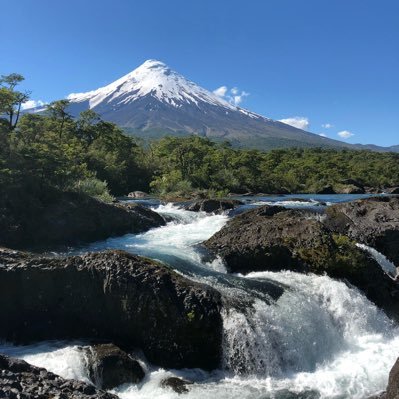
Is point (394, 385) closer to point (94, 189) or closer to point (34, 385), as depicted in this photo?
point (34, 385)

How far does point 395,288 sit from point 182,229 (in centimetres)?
963

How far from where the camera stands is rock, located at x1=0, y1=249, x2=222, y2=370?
989 centimetres

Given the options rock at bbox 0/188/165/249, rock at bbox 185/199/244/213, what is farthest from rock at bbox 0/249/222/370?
rock at bbox 185/199/244/213

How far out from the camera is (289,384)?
9.30 meters

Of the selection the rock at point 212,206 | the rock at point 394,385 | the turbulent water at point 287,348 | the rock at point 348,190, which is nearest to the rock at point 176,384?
the turbulent water at point 287,348

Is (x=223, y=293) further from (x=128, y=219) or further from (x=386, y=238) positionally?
(x=128, y=219)

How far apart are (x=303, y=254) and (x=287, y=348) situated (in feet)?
14.1

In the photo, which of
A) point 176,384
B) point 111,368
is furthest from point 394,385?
point 111,368

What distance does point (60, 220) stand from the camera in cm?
1803

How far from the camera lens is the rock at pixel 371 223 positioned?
16.3m

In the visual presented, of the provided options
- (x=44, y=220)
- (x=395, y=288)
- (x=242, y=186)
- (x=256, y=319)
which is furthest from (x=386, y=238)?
(x=242, y=186)

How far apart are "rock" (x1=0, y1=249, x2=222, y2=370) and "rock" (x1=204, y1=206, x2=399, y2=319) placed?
156 inches

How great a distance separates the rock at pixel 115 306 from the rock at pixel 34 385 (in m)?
3.39

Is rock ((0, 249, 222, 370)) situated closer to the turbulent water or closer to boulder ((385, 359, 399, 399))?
the turbulent water
